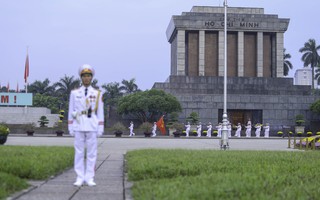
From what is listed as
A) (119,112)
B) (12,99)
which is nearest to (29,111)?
(12,99)

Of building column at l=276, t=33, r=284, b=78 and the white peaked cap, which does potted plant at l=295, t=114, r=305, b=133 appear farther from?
the white peaked cap

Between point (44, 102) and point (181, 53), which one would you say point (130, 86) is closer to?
point (44, 102)

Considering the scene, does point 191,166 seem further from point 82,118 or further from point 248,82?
point 248,82

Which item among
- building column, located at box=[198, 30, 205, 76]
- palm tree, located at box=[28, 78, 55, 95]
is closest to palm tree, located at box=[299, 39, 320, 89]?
building column, located at box=[198, 30, 205, 76]

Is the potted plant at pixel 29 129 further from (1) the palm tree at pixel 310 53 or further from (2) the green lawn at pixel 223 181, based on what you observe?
(1) the palm tree at pixel 310 53

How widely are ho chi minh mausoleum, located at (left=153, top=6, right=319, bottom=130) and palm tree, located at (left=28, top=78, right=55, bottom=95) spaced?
1491 inches

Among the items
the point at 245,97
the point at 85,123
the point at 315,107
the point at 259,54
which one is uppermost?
the point at 259,54

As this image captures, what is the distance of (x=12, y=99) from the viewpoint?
193ft

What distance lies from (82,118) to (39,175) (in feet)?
5.93

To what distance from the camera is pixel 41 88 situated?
95.7m

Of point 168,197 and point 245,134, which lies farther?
point 245,134

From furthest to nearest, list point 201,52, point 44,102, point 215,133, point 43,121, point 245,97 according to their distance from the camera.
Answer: point 44,102, point 201,52, point 245,97, point 43,121, point 215,133

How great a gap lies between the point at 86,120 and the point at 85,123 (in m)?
0.06

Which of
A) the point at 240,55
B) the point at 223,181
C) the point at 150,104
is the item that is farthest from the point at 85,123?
the point at 240,55
